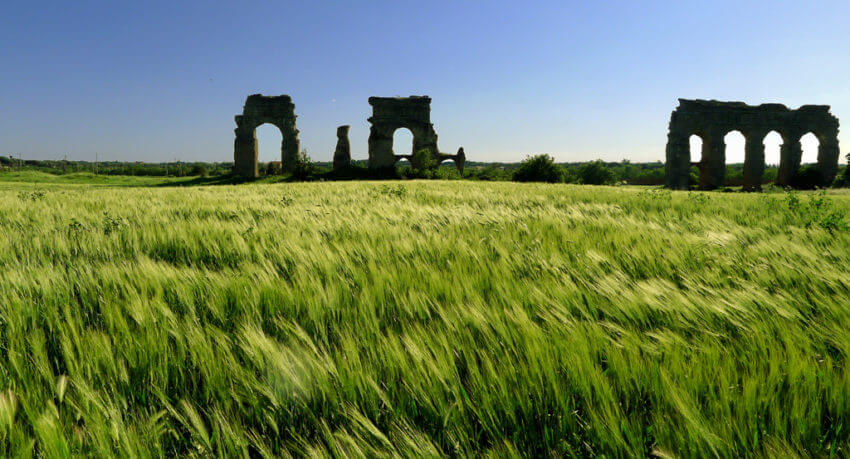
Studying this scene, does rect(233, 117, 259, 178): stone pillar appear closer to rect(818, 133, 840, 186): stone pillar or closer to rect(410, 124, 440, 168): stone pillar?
rect(410, 124, 440, 168): stone pillar

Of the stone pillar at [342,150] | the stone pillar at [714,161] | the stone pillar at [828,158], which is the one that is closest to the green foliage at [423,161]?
the stone pillar at [342,150]

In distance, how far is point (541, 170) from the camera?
3052 centimetres

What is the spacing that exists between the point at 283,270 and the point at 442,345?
1.22m

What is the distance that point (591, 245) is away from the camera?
7.54 ft

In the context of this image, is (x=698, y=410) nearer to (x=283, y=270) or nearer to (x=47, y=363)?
(x=47, y=363)

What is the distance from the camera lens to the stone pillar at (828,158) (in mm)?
31719

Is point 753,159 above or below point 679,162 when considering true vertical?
above

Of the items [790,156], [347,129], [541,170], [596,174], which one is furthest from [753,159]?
[347,129]

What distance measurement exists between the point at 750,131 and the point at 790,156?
13.1ft

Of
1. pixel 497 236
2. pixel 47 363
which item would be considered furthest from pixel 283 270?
pixel 497 236

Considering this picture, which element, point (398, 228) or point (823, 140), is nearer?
point (398, 228)

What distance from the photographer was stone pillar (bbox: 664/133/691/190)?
31.3 metres

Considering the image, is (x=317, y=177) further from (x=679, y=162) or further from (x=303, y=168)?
(x=679, y=162)

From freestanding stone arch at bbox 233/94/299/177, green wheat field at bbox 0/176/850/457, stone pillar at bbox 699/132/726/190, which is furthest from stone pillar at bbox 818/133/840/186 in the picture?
freestanding stone arch at bbox 233/94/299/177
